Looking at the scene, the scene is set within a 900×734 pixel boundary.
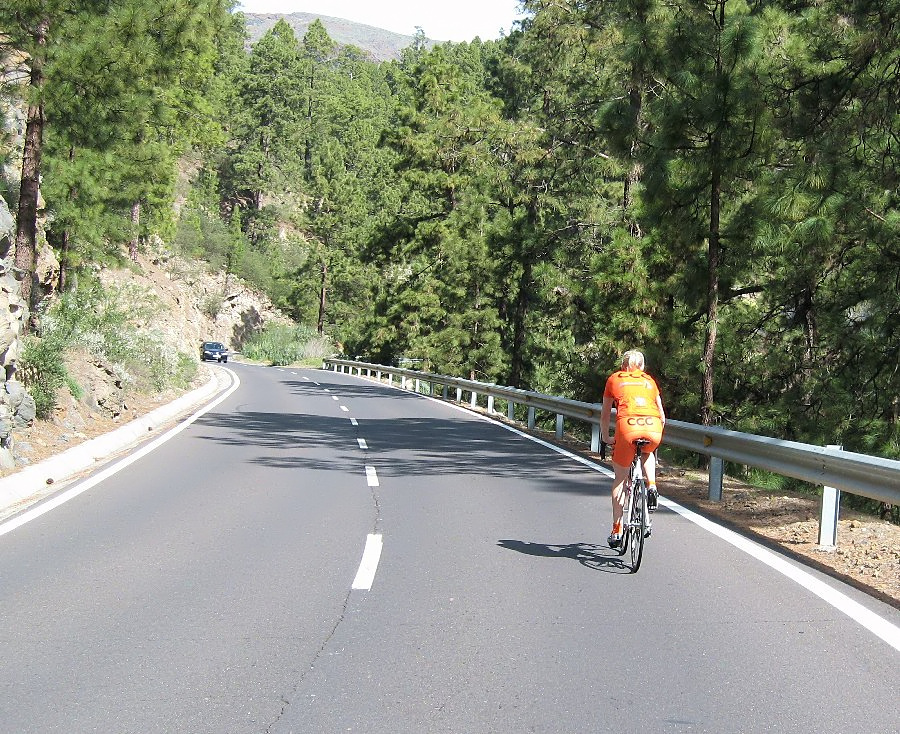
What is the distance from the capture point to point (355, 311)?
3263 inches

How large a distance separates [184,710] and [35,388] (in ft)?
38.9

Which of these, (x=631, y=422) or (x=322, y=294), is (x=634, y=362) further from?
(x=322, y=294)

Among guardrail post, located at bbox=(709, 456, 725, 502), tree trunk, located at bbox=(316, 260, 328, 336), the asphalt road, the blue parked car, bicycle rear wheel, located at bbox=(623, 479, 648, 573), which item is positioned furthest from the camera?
tree trunk, located at bbox=(316, 260, 328, 336)

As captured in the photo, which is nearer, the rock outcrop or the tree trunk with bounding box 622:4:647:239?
the rock outcrop

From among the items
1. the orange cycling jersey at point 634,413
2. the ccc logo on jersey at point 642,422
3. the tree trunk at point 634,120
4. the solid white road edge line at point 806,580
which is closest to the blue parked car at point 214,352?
the tree trunk at point 634,120

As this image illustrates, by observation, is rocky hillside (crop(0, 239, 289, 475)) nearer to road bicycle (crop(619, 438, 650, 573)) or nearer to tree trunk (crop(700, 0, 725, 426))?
road bicycle (crop(619, 438, 650, 573))

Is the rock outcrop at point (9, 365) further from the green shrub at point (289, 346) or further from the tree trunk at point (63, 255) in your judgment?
the green shrub at point (289, 346)

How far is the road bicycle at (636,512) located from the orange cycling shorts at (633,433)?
4 centimetres

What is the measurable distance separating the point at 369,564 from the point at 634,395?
99.5 inches

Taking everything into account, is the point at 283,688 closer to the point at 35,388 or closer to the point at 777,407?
the point at 35,388

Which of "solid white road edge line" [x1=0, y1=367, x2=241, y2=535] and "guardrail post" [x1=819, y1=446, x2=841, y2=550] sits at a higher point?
"guardrail post" [x1=819, y1=446, x2=841, y2=550]

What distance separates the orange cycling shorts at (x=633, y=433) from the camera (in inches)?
314

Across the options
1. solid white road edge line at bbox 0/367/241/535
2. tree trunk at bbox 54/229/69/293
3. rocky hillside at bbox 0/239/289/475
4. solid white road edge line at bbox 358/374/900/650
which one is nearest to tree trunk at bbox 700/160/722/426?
solid white road edge line at bbox 358/374/900/650

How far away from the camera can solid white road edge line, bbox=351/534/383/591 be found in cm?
712
